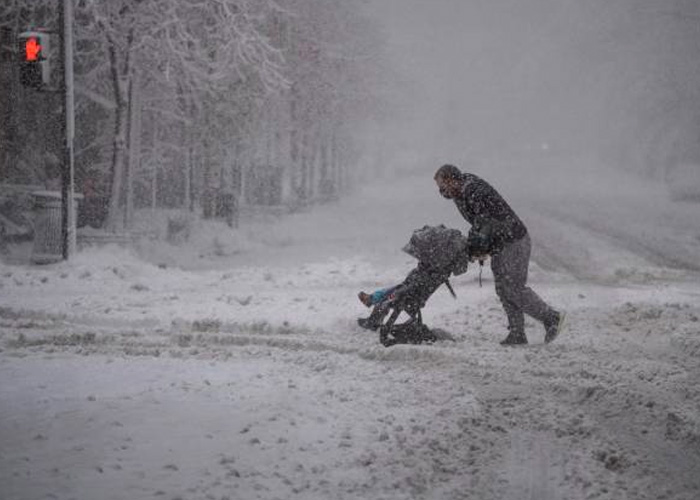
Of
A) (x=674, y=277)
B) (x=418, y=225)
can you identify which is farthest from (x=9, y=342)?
(x=418, y=225)

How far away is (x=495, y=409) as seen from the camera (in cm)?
451

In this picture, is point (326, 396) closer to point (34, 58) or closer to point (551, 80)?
point (34, 58)

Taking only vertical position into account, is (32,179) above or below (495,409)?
above

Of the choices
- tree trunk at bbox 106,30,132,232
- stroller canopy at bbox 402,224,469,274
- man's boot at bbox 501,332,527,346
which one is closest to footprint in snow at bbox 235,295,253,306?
stroller canopy at bbox 402,224,469,274

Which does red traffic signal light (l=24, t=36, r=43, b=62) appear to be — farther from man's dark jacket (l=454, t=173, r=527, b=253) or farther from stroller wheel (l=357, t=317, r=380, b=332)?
man's dark jacket (l=454, t=173, r=527, b=253)

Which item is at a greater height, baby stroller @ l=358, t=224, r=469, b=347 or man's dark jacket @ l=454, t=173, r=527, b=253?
man's dark jacket @ l=454, t=173, r=527, b=253

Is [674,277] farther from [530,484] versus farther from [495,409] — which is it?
[530,484]

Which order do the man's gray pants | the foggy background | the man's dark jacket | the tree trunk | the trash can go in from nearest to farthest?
the man's dark jacket, the man's gray pants, the trash can, the tree trunk, the foggy background

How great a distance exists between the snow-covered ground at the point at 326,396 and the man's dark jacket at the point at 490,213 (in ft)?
3.78

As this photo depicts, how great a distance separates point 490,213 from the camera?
20.0 ft

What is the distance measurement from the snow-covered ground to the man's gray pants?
1.34ft

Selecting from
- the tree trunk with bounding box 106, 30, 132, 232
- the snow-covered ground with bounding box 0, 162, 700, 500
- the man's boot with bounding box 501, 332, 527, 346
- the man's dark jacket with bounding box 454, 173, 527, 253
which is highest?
the tree trunk with bounding box 106, 30, 132, 232

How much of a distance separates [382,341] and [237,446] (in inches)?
111

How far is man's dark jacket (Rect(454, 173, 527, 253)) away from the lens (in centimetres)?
607
